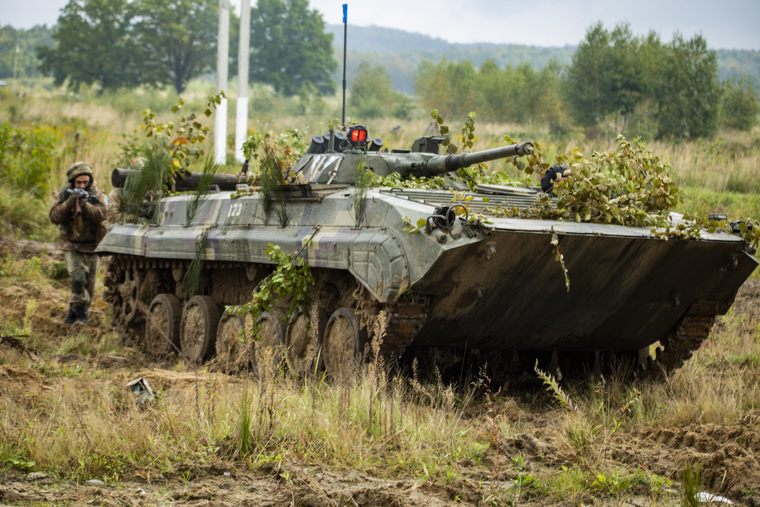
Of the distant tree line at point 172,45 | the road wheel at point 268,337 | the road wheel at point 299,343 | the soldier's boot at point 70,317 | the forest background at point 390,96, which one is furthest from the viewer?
the distant tree line at point 172,45

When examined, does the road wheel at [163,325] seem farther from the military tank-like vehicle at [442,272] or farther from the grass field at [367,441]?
the grass field at [367,441]

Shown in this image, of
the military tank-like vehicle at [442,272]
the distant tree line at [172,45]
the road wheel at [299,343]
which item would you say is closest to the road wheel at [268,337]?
the military tank-like vehicle at [442,272]

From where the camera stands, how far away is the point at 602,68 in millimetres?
24594

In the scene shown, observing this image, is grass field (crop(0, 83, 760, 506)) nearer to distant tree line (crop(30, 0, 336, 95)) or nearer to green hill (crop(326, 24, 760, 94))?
distant tree line (crop(30, 0, 336, 95))

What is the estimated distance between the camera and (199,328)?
9539 mm

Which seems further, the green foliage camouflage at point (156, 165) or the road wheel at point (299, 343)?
the green foliage camouflage at point (156, 165)

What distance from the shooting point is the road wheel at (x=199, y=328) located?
928 centimetres

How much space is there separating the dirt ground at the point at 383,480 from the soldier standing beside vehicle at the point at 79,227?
366 cm

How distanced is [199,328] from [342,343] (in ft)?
9.11

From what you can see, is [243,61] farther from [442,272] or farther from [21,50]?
[21,50]

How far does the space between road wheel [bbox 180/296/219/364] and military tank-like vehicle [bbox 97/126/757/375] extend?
20 mm

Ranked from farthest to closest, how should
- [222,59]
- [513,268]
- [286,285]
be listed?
[222,59], [286,285], [513,268]

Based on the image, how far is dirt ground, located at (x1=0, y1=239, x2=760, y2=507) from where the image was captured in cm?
428

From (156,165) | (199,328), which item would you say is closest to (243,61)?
(156,165)
